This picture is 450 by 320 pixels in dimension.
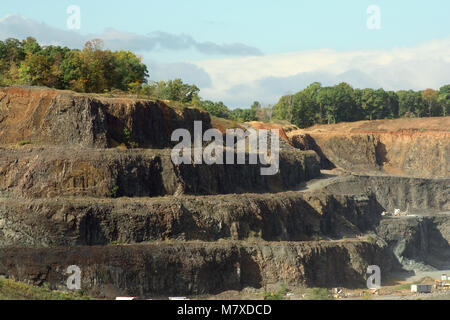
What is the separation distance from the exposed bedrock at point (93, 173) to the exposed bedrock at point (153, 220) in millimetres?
2554

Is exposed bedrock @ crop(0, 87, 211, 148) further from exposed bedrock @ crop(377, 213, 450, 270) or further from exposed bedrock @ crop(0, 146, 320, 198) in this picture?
exposed bedrock @ crop(377, 213, 450, 270)

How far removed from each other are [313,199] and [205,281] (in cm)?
2707

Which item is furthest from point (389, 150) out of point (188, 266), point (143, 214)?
point (188, 266)

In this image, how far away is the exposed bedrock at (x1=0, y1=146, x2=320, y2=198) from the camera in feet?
241

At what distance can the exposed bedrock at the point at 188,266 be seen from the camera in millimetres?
63688
